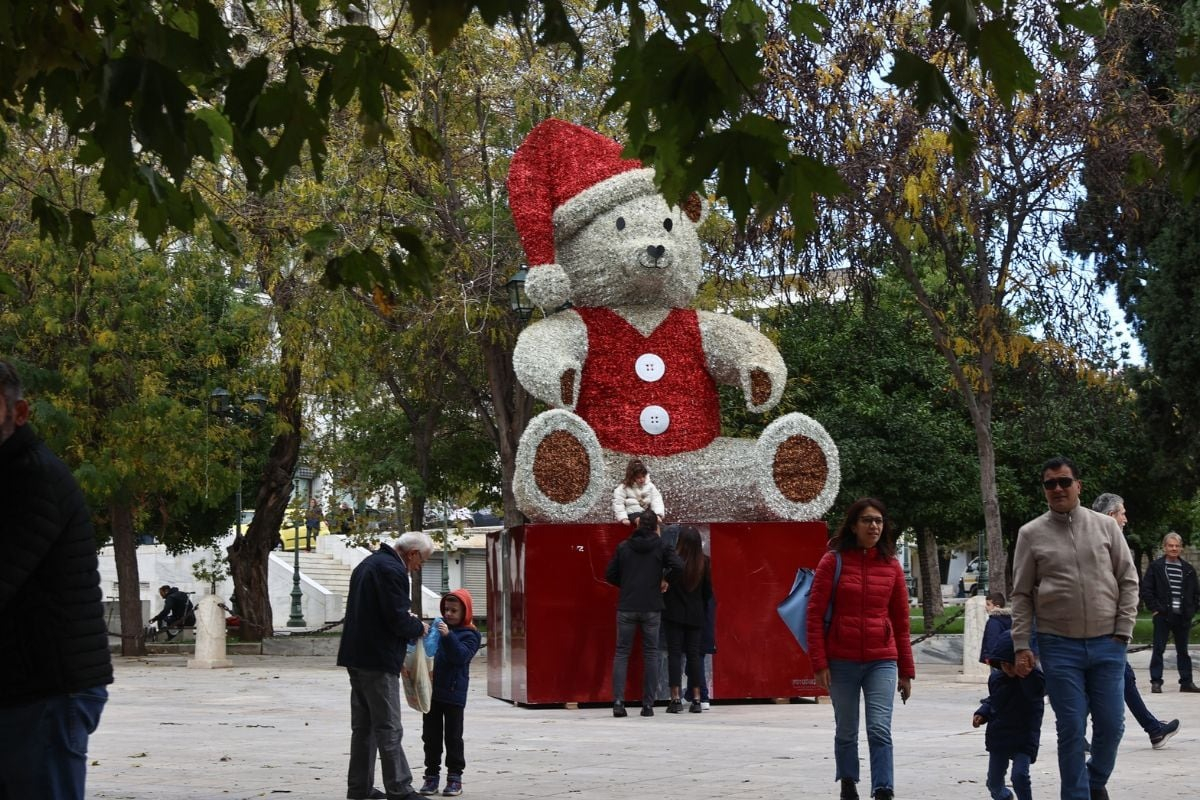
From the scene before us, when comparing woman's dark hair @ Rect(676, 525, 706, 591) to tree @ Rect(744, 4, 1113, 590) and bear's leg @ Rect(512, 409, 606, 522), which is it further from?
tree @ Rect(744, 4, 1113, 590)

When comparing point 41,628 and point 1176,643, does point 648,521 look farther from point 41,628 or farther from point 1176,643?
point 41,628

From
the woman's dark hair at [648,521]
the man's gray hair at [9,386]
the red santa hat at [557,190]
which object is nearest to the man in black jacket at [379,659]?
the man's gray hair at [9,386]

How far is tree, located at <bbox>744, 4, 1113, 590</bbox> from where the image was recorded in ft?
62.8

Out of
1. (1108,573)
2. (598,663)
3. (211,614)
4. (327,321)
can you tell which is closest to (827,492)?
(598,663)

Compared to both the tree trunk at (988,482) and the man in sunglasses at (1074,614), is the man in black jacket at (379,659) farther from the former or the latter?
the tree trunk at (988,482)

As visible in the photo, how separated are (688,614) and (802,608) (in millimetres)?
5902

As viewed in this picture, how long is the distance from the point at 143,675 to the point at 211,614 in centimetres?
221

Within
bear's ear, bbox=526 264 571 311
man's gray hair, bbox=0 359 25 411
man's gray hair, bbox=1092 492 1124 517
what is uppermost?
bear's ear, bbox=526 264 571 311

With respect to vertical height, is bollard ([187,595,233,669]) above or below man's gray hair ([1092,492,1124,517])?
below

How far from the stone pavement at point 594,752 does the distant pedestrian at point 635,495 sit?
169 cm

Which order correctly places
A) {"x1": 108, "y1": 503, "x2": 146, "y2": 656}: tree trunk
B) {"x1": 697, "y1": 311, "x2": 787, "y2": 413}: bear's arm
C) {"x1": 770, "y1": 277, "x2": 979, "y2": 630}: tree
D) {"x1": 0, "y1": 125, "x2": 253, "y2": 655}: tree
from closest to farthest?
{"x1": 697, "y1": 311, "x2": 787, "y2": 413}: bear's arm → {"x1": 0, "y1": 125, "x2": 253, "y2": 655}: tree → {"x1": 108, "y1": 503, "x2": 146, "y2": 656}: tree trunk → {"x1": 770, "y1": 277, "x2": 979, "y2": 630}: tree

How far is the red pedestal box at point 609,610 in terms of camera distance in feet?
50.7

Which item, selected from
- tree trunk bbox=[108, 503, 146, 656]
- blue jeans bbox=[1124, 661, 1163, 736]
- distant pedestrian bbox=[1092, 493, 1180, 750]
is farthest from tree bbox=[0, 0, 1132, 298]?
tree trunk bbox=[108, 503, 146, 656]

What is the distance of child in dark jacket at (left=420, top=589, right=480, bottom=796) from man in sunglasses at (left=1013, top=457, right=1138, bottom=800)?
121 inches
